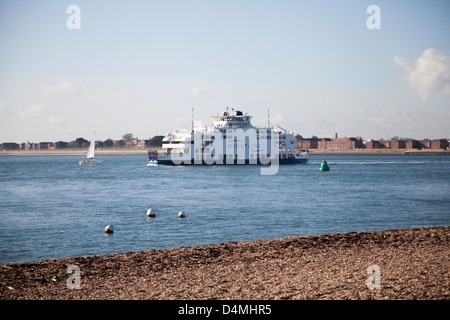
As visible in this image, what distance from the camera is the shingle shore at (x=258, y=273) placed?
734 centimetres


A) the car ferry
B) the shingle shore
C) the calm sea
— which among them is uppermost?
the car ferry

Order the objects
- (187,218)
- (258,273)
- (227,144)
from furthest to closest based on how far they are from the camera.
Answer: (227,144)
(187,218)
(258,273)

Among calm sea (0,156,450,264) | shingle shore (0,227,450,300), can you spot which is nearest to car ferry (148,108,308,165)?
calm sea (0,156,450,264)

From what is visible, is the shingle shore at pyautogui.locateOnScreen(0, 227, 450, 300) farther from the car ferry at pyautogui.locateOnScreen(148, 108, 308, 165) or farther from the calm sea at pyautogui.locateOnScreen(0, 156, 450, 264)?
the car ferry at pyautogui.locateOnScreen(148, 108, 308, 165)

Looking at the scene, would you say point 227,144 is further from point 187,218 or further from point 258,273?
point 258,273

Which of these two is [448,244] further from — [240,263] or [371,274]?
[240,263]

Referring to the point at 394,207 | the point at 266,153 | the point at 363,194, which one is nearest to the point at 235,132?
the point at 266,153

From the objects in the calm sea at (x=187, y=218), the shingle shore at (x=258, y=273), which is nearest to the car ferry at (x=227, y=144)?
the calm sea at (x=187, y=218)

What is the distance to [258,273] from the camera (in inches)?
346

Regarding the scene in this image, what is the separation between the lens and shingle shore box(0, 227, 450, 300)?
7336mm

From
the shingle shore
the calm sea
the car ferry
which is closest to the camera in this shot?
the shingle shore

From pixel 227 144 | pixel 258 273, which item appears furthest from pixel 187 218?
pixel 227 144

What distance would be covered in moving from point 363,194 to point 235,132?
2307 inches

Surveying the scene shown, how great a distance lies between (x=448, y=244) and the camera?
11430mm
